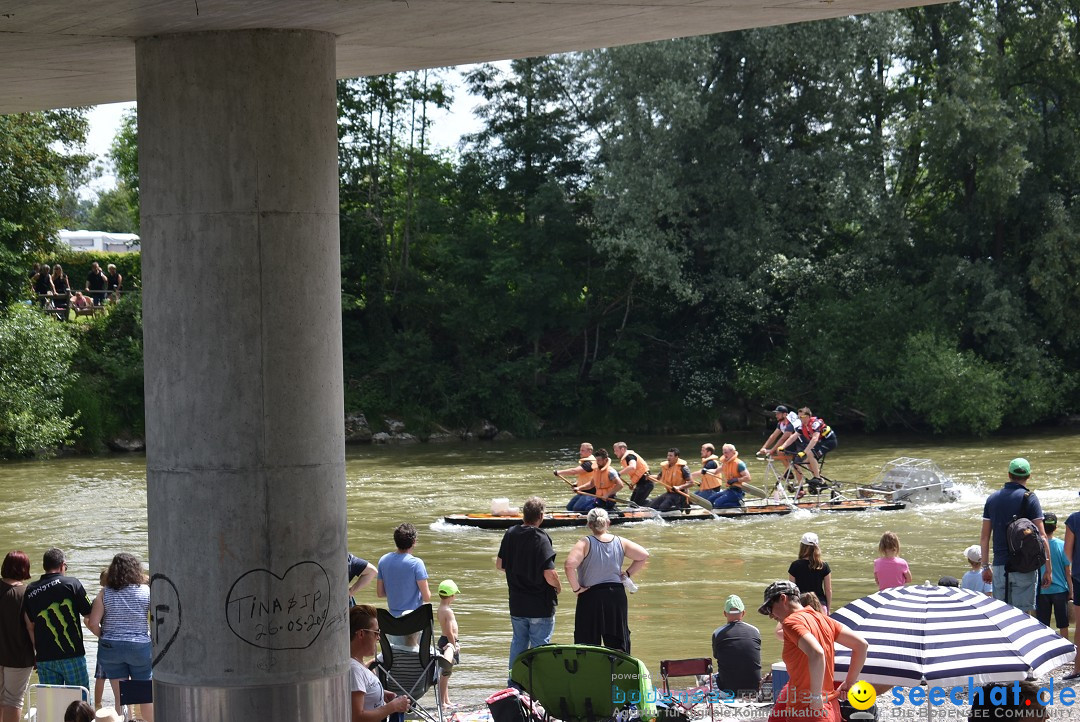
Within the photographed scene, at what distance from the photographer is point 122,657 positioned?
860cm

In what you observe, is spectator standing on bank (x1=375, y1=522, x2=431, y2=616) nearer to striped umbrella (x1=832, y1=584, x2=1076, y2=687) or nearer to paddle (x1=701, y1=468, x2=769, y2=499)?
striped umbrella (x1=832, y1=584, x2=1076, y2=687)

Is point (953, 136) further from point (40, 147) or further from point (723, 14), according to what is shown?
point (723, 14)

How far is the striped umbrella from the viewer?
24.2ft

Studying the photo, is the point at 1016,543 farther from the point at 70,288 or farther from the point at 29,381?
the point at 70,288

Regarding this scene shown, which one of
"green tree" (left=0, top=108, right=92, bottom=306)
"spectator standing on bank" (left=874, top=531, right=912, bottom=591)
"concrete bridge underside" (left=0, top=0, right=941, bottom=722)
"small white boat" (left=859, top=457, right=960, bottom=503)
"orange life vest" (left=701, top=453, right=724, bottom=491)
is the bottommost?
"small white boat" (left=859, top=457, right=960, bottom=503)

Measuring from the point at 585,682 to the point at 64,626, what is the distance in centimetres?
338

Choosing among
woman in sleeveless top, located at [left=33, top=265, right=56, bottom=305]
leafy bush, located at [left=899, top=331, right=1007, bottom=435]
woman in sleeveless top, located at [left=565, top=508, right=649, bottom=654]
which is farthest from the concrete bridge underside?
woman in sleeveless top, located at [left=33, top=265, right=56, bottom=305]

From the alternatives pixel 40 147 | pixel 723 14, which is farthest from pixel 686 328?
pixel 723 14

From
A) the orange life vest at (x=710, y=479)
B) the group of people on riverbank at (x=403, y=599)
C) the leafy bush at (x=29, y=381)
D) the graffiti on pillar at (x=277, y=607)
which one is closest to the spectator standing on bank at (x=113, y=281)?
the leafy bush at (x=29, y=381)

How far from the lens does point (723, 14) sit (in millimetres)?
6547

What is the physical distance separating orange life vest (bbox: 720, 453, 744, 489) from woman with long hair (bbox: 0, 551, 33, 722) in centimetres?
1531

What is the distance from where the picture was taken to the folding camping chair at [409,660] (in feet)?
29.1

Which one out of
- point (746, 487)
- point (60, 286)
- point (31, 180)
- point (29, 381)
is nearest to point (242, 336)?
point (746, 487)

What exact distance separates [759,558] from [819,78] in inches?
953
